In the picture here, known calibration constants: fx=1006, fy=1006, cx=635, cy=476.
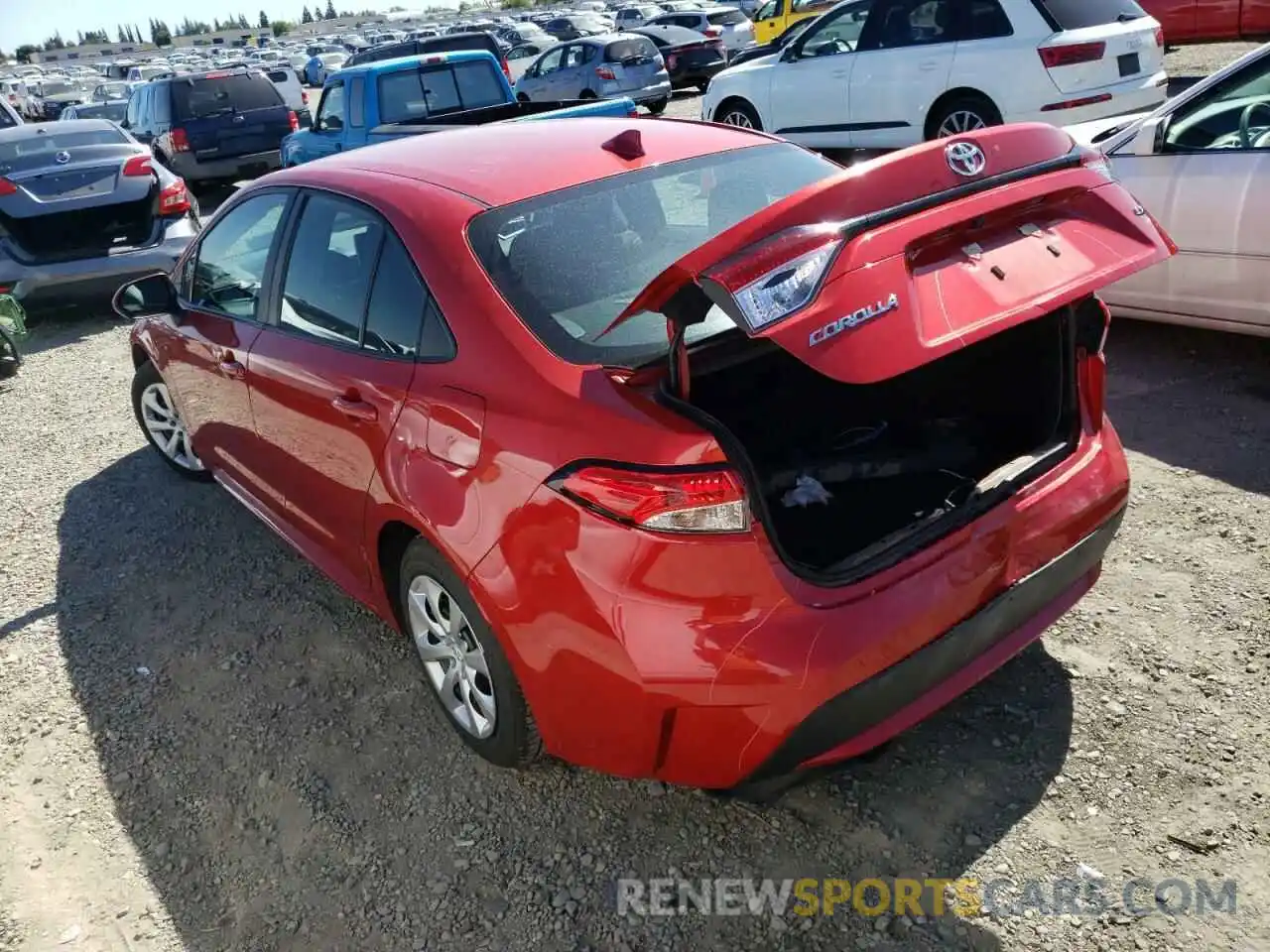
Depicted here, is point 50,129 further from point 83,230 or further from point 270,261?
point 270,261

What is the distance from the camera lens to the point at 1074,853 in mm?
2439

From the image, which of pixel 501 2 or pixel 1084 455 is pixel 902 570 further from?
pixel 501 2

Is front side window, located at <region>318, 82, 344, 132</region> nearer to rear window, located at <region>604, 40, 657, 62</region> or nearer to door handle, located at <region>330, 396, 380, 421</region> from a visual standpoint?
door handle, located at <region>330, 396, 380, 421</region>

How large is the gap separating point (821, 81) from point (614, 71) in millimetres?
8688

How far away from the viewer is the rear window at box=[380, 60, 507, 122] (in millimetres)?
9547

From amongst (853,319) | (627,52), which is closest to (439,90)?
(853,319)

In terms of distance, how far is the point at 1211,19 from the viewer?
1377 centimetres

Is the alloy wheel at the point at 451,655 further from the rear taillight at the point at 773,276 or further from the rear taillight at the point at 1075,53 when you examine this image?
the rear taillight at the point at 1075,53

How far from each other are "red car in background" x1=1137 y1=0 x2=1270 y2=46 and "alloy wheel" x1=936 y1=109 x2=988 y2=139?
6525 millimetres

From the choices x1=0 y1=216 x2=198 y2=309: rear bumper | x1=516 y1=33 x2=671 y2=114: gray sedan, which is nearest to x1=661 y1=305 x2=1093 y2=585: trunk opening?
x1=0 y1=216 x2=198 y2=309: rear bumper

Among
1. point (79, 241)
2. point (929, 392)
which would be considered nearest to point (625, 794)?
point (929, 392)

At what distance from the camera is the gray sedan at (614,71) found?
17.9 metres

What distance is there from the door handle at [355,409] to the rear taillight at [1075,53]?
750 centimetres

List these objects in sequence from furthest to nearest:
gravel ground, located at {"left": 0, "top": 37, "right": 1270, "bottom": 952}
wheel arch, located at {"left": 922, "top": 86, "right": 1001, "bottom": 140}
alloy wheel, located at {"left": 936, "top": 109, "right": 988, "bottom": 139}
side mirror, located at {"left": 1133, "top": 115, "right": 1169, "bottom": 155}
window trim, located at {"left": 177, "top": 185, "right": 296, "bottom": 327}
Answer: alloy wheel, located at {"left": 936, "top": 109, "right": 988, "bottom": 139}
wheel arch, located at {"left": 922, "top": 86, "right": 1001, "bottom": 140}
side mirror, located at {"left": 1133, "top": 115, "right": 1169, "bottom": 155}
window trim, located at {"left": 177, "top": 185, "right": 296, "bottom": 327}
gravel ground, located at {"left": 0, "top": 37, "right": 1270, "bottom": 952}
